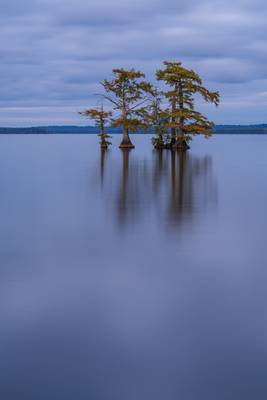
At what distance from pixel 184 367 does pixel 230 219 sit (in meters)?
9.87

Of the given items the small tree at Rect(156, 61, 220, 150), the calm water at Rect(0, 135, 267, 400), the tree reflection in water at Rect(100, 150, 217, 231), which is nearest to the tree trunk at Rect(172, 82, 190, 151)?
the small tree at Rect(156, 61, 220, 150)

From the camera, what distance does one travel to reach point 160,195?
20.9m

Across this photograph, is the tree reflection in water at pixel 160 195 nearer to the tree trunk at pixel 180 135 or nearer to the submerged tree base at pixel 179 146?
the tree trunk at pixel 180 135

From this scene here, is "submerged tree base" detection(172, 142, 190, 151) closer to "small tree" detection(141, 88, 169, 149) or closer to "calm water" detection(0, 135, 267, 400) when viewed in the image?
"small tree" detection(141, 88, 169, 149)

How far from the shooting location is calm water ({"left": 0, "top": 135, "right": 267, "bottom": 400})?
5434 millimetres

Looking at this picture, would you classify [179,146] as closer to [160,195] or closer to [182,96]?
[182,96]

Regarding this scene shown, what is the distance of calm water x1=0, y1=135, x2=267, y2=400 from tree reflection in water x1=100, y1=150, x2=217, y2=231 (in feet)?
0.66

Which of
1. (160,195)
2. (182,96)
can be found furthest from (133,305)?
(182,96)

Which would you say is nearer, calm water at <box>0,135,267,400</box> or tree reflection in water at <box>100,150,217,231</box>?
calm water at <box>0,135,267,400</box>

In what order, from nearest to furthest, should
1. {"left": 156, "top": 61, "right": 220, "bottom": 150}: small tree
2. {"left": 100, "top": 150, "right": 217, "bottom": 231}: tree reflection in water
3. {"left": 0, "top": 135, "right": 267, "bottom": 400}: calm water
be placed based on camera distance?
{"left": 0, "top": 135, "right": 267, "bottom": 400}: calm water
{"left": 100, "top": 150, "right": 217, "bottom": 231}: tree reflection in water
{"left": 156, "top": 61, "right": 220, "bottom": 150}: small tree

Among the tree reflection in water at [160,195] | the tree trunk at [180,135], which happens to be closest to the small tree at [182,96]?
the tree trunk at [180,135]

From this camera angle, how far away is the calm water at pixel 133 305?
17.8ft

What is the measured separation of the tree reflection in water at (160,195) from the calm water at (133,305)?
203 mm

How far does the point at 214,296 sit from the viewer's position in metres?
7.98
